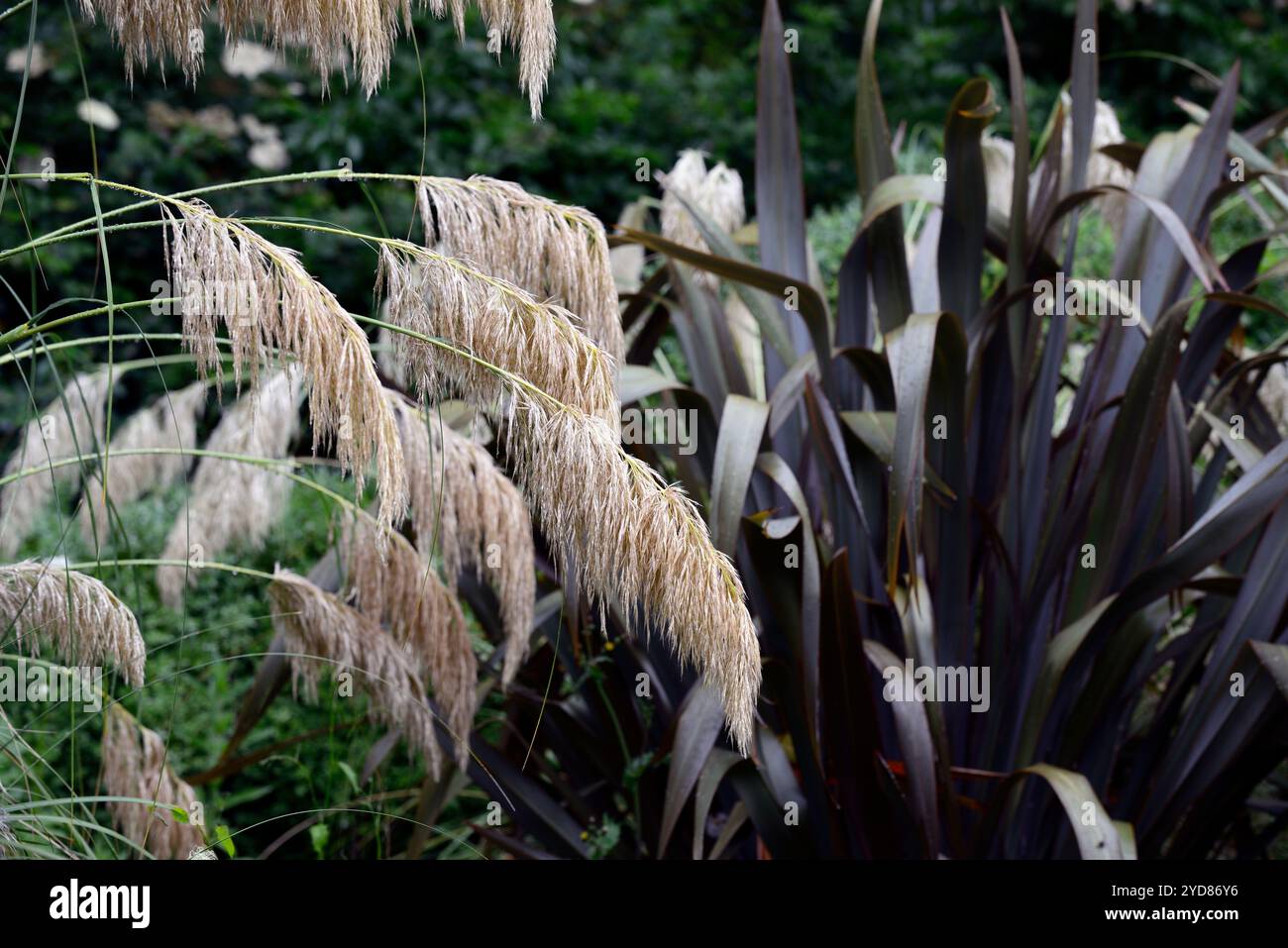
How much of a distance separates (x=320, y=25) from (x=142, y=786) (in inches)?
57.7

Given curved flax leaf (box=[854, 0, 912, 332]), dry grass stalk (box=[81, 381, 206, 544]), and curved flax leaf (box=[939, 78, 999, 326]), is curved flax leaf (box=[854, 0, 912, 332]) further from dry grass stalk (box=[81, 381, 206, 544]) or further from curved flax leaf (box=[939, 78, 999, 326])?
dry grass stalk (box=[81, 381, 206, 544])

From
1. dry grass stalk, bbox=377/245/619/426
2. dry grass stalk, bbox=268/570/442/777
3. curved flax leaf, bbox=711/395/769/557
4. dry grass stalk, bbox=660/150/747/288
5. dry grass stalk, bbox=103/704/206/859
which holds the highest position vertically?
dry grass stalk, bbox=660/150/747/288

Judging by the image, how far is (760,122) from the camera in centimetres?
280

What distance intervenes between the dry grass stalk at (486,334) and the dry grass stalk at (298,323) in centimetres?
14

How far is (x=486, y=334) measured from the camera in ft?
5.09

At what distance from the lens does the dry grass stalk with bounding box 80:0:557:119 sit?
57.7 inches

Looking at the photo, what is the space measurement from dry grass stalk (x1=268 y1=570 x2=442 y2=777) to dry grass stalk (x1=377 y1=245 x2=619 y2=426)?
770mm

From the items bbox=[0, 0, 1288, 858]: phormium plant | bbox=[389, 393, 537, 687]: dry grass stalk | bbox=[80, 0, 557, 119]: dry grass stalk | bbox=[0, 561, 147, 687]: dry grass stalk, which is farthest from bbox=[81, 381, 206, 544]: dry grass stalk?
bbox=[80, 0, 557, 119]: dry grass stalk

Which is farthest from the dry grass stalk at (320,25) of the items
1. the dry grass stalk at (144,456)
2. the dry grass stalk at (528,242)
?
the dry grass stalk at (144,456)

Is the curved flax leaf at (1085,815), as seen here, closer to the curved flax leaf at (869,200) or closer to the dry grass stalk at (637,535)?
the dry grass stalk at (637,535)

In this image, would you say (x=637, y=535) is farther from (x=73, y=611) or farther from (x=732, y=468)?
(x=73, y=611)

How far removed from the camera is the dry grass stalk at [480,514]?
219 cm
